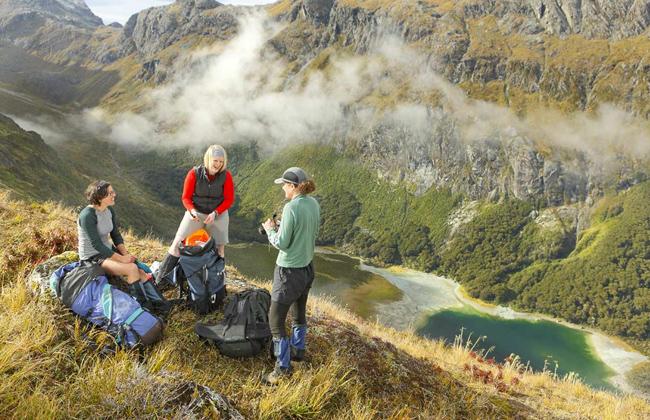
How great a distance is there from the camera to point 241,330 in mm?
6414

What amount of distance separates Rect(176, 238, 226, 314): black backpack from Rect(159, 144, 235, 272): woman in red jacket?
436 millimetres

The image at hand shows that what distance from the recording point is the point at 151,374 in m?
4.40

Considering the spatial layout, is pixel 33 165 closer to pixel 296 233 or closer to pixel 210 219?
pixel 210 219

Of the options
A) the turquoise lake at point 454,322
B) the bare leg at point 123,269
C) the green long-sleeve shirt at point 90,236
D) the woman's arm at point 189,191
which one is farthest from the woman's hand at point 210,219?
the turquoise lake at point 454,322

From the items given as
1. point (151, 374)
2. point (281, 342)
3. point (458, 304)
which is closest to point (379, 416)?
point (281, 342)

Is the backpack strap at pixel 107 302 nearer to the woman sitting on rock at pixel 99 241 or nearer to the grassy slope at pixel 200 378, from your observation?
the grassy slope at pixel 200 378

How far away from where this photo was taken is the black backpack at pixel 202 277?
286 inches

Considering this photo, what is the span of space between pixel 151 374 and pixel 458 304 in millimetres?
194180

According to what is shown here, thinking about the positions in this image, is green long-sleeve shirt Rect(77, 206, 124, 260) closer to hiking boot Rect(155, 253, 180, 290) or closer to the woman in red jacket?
hiking boot Rect(155, 253, 180, 290)

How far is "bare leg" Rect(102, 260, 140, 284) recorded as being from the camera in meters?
6.72

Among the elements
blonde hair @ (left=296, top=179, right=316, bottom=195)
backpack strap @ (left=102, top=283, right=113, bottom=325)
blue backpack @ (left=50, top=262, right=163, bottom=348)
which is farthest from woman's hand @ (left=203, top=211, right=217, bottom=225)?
blonde hair @ (left=296, top=179, right=316, bottom=195)

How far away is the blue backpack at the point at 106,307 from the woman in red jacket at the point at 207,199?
192 centimetres

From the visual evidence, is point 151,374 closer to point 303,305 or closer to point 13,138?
point 303,305

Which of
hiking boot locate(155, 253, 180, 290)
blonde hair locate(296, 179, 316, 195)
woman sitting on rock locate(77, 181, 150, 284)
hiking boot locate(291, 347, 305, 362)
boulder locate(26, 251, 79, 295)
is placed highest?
blonde hair locate(296, 179, 316, 195)
